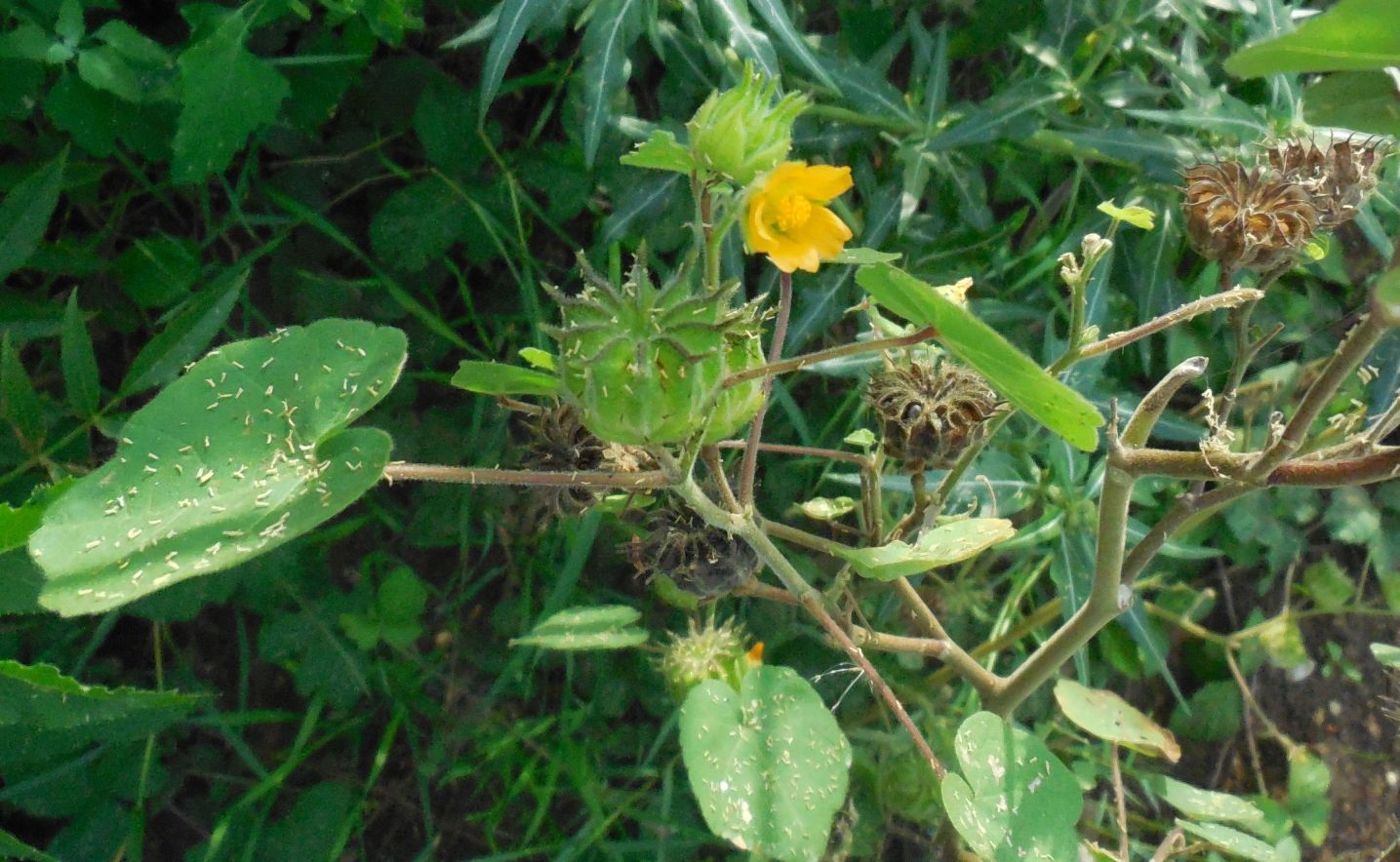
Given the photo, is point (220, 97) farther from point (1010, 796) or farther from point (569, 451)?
point (1010, 796)

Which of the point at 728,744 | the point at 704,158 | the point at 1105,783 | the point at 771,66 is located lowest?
the point at 1105,783

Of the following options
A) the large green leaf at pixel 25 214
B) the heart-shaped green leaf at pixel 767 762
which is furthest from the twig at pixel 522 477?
the large green leaf at pixel 25 214

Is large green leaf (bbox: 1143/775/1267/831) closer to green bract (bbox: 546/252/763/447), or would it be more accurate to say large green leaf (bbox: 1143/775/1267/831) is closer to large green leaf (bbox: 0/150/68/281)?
green bract (bbox: 546/252/763/447)

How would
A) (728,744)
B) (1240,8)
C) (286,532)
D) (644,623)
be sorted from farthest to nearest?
(644,623), (1240,8), (728,744), (286,532)

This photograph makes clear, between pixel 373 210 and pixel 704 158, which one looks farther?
pixel 373 210

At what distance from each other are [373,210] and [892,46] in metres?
1.21

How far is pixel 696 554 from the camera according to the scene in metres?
1.48

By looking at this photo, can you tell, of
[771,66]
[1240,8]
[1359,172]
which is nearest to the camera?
[1359,172]

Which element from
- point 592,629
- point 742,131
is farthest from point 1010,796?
point 742,131

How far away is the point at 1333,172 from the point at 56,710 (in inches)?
81.3

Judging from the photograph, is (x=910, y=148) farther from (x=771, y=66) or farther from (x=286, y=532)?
(x=286, y=532)

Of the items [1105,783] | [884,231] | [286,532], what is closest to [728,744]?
[286,532]

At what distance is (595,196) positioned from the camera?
223 cm

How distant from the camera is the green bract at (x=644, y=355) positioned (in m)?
0.96
